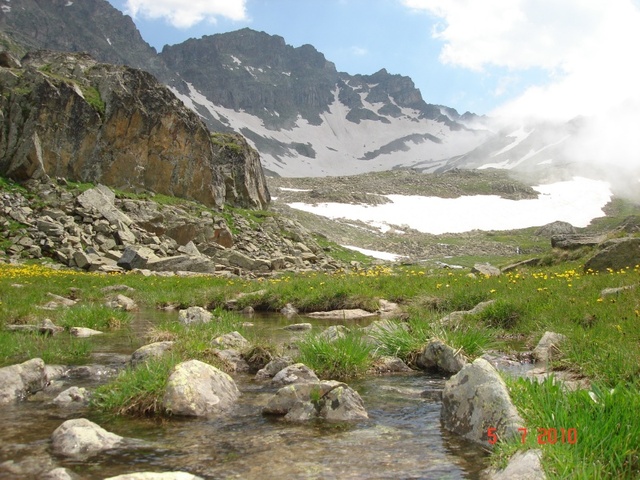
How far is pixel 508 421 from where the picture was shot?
16.0 ft

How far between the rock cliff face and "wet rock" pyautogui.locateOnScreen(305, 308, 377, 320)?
27.0m

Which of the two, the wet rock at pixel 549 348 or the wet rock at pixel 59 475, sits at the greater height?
the wet rock at pixel 549 348

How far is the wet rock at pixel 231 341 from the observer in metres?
9.37

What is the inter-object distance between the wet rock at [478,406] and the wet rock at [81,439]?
3.50m

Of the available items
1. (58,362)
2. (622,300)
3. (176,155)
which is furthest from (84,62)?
(622,300)

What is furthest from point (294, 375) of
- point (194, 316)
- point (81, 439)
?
point (194, 316)

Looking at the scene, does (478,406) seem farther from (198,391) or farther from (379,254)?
(379,254)

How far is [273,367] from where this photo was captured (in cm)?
816

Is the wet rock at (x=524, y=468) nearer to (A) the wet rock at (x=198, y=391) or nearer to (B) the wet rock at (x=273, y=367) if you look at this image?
(A) the wet rock at (x=198, y=391)

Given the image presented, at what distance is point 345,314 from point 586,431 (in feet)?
38.9

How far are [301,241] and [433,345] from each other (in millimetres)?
40940

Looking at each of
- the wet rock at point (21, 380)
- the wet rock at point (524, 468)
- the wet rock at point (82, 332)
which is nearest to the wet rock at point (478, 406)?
the wet rock at point (524, 468)

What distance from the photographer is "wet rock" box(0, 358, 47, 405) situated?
6496mm

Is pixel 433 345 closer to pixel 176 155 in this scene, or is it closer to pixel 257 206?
pixel 176 155
